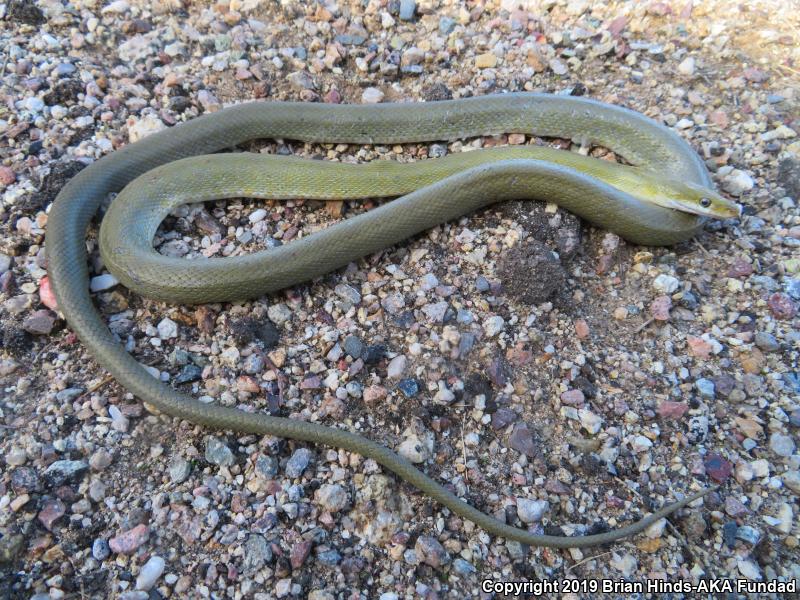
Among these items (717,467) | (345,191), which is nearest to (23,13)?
(345,191)

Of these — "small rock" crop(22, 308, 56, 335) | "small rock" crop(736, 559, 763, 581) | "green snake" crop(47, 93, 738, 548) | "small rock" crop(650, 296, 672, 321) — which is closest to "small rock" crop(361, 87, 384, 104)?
"green snake" crop(47, 93, 738, 548)

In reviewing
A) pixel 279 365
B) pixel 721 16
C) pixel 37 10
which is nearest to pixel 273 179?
pixel 279 365

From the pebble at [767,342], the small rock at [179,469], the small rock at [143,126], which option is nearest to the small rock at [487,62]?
the small rock at [143,126]

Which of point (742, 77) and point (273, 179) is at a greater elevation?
point (742, 77)

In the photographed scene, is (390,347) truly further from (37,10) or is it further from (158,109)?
(37,10)

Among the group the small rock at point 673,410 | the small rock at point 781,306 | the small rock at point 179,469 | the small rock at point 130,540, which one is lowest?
the small rock at point 130,540

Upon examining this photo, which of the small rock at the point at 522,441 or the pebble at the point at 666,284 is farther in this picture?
the pebble at the point at 666,284

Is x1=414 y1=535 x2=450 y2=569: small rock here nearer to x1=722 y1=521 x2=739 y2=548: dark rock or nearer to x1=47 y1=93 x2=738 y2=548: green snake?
x1=47 y1=93 x2=738 y2=548: green snake

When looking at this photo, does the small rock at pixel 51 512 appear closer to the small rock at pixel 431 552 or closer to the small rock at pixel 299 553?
the small rock at pixel 299 553
